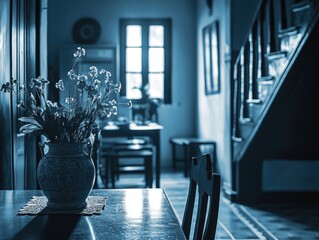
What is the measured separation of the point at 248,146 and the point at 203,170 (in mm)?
3746

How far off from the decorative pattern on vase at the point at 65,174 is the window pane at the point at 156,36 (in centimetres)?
754

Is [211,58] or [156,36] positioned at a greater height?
[156,36]

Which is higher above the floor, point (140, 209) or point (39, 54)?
point (39, 54)

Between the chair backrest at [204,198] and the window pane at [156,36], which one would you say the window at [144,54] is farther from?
the chair backrest at [204,198]

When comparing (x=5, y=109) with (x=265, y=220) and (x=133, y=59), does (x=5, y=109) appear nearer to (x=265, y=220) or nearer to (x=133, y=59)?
(x=265, y=220)

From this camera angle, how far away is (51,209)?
6.36 feet

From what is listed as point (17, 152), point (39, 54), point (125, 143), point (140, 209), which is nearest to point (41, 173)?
point (140, 209)

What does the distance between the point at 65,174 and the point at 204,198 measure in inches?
20.1

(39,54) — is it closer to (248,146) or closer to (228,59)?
(248,146)

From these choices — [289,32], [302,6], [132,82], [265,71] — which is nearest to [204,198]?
[302,6]

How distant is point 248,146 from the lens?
5551mm

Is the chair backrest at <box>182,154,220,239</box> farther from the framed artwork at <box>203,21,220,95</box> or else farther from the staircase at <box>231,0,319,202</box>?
the framed artwork at <box>203,21,220,95</box>

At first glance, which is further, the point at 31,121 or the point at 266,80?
the point at 266,80

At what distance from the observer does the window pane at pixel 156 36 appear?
9320 mm
